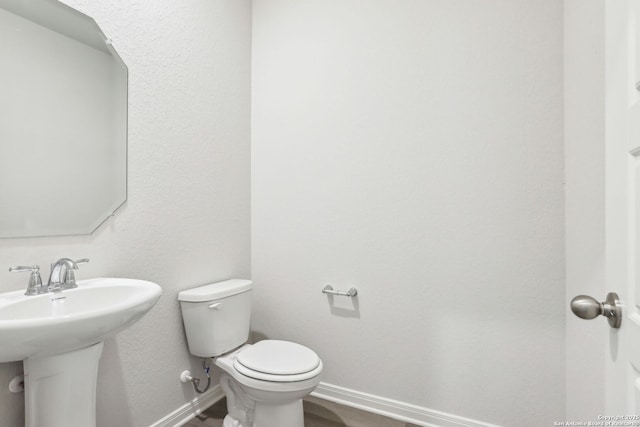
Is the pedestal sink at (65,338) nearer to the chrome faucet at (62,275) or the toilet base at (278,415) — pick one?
the chrome faucet at (62,275)

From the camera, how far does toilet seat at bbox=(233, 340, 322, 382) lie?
1378 mm

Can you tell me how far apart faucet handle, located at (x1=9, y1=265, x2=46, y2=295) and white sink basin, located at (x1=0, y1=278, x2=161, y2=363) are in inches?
1.1

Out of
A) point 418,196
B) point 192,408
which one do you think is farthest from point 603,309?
point 192,408

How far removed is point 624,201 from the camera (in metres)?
0.62

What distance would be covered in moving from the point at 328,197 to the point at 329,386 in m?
1.12

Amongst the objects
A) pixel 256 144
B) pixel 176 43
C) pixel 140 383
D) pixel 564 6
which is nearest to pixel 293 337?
pixel 140 383

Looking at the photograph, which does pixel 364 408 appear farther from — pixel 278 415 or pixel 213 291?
pixel 213 291

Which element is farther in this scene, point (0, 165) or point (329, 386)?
point (329, 386)

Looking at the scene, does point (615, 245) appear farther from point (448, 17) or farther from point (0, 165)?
point (0, 165)

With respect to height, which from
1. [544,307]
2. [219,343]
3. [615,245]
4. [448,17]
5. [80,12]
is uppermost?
[448,17]

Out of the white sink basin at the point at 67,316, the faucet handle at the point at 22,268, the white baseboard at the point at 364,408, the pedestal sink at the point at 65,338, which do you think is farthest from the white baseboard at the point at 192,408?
the faucet handle at the point at 22,268

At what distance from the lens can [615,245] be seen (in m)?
0.65

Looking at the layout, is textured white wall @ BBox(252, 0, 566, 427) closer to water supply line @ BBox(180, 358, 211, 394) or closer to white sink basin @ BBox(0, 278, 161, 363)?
water supply line @ BBox(180, 358, 211, 394)

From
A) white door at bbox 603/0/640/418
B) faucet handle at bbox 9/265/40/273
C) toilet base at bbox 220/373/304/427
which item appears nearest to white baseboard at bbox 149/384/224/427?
toilet base at bbox 220/373/304/427
